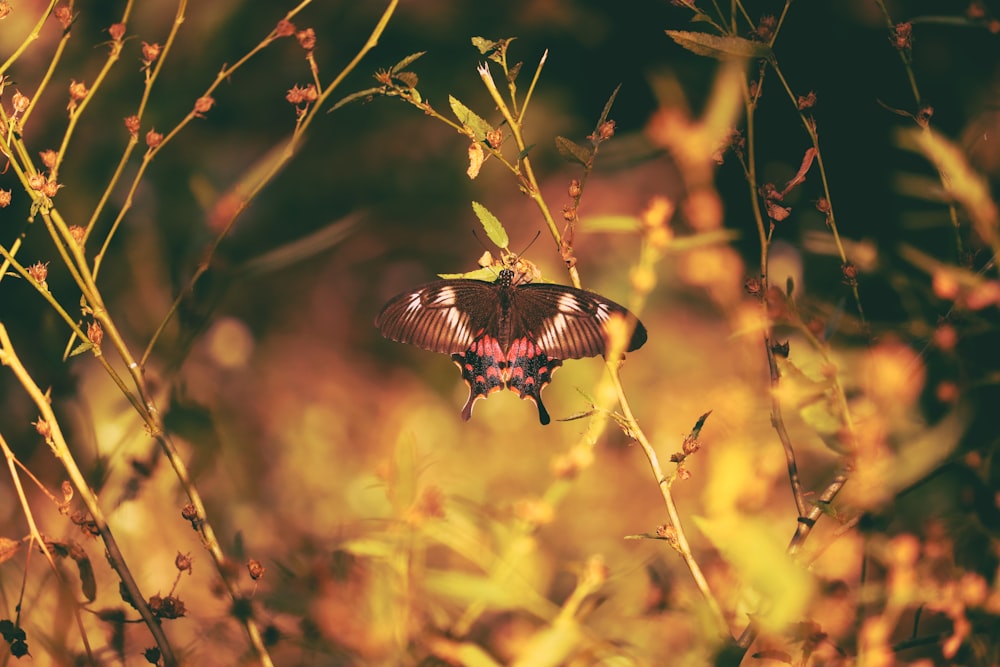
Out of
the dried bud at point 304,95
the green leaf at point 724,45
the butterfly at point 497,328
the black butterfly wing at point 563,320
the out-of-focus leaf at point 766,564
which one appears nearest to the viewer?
the out-of-focus leaf at point 766,564

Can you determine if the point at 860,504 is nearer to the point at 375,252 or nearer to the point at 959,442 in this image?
the point at 959,442

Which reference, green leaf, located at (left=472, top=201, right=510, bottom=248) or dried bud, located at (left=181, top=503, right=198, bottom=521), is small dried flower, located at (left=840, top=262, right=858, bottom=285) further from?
dried bud, located at (left=181, top=503, right=198, bottom=521)

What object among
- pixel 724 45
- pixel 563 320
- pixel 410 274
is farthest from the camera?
pixel 410 274

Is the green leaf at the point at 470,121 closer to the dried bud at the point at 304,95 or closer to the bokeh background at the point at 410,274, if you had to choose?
the dried bud at the point at 304,95

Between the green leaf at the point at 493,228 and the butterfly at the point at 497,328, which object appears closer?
the green leaf at the point at 493,228

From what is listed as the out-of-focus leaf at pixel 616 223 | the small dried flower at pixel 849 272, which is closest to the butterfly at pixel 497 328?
the out-of-focus leaf at pixel 616 223

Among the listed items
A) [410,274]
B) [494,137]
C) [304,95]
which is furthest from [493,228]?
[410,274]

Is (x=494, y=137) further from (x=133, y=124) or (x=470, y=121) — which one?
(x=133, y=124)
